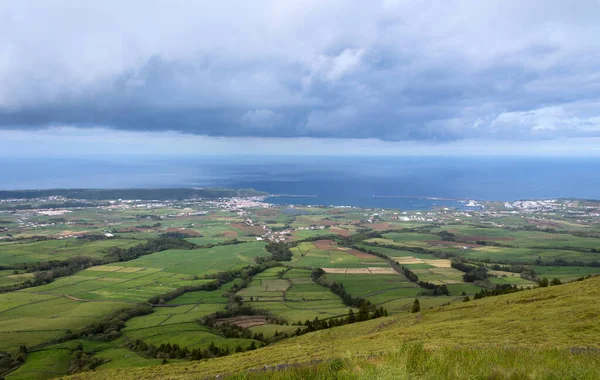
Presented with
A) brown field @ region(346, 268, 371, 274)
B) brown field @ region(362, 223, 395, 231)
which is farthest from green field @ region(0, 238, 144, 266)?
brown field @ region(362, 223, 395, 231)

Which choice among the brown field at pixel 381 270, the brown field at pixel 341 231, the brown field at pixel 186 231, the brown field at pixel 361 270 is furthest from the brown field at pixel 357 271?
the brown field at pixel 186 231

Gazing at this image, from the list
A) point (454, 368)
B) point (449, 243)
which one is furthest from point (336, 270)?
point (454, 368)

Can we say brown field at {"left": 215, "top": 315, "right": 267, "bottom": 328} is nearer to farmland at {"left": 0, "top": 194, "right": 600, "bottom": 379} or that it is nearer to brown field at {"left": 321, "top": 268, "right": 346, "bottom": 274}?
farmland at {"left": 0, "top": 194, "right": 600, "bottom": 379}

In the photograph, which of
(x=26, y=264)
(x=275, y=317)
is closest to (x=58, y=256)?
(x=26, y=264)

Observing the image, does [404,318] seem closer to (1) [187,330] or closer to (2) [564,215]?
(1) [187,330]

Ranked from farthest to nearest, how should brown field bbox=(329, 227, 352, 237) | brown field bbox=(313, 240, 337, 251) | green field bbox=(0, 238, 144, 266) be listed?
brown field bbox=(329, 227, 352, 237)
brown field bbox=(313, 240, 337, 251)
green field bbox=(0, 238, 144, 266)

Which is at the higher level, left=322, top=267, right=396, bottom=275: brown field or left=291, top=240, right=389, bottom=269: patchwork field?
left=291, top=240, right=389, bottom=269: patchwork field

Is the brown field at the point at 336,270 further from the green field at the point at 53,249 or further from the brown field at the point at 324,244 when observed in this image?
the green field at the point at 53,249
